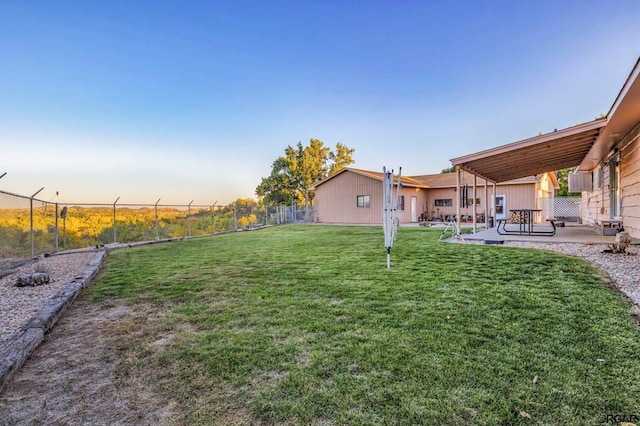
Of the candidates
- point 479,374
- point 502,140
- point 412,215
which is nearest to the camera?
point 479,374

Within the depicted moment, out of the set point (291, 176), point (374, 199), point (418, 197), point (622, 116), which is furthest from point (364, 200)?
point (622, 116)

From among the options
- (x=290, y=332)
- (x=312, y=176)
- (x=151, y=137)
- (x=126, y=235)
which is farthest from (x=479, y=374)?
(x=312, y=176)

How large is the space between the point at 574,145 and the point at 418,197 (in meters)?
13.3

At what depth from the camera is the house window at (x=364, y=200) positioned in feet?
69.2

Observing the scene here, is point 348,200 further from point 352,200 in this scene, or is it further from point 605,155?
point 605,155

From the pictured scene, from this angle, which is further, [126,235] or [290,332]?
[126,235]

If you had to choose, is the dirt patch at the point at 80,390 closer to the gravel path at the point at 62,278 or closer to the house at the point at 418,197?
the gravel path at the point at 62,278

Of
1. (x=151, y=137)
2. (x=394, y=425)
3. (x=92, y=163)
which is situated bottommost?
(x=394, y=425)

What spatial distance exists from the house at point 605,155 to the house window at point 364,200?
9112 mm

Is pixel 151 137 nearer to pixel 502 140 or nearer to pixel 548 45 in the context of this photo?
pixel 548 45

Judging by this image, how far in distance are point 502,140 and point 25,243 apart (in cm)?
2278

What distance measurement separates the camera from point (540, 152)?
9.22 metres

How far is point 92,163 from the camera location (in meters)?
13.4

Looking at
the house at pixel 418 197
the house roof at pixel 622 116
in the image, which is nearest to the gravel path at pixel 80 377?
the house roof at pixel 622 116
